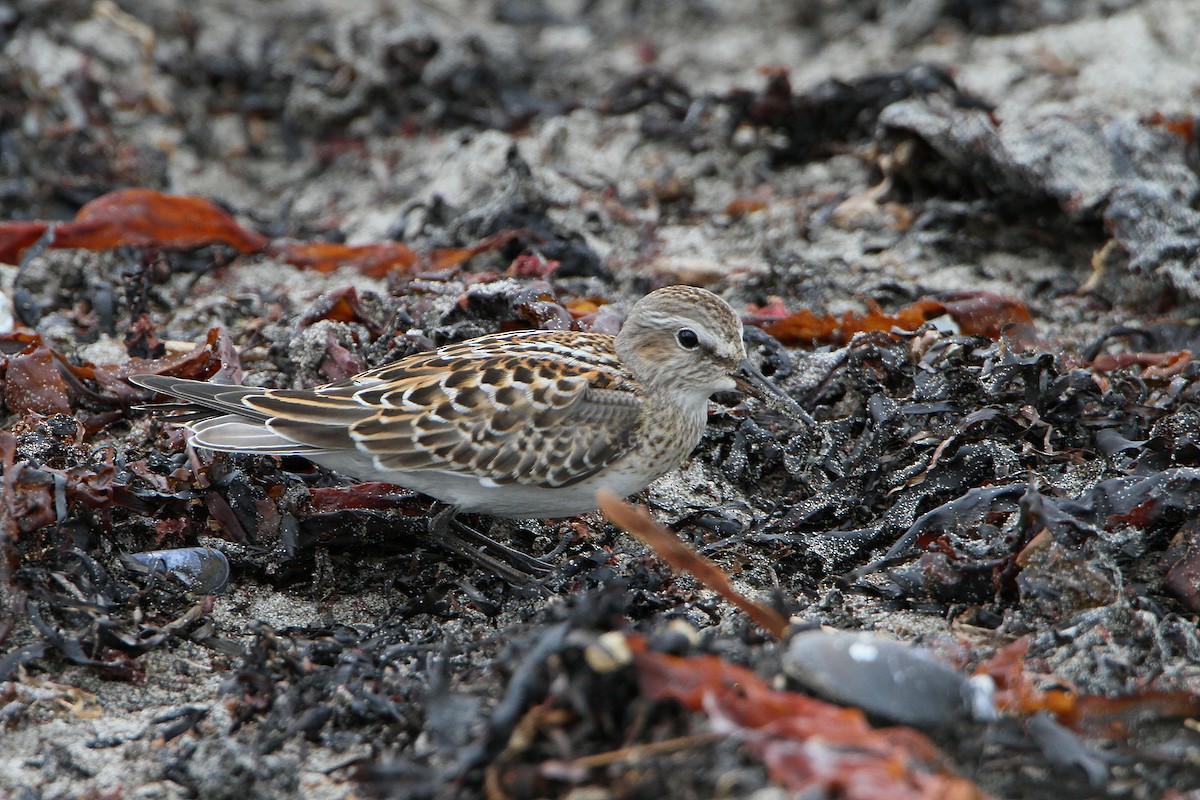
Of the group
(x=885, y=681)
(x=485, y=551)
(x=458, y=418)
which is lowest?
(x=485, y=551)

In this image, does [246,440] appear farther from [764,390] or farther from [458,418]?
[764,390]

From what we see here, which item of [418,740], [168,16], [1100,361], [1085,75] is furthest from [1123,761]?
[168,16]

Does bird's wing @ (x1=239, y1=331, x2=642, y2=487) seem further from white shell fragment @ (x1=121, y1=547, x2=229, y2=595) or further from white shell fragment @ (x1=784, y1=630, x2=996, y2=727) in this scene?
white shell fragment @ (x1=784, y1=630, x2=996, y2=727)

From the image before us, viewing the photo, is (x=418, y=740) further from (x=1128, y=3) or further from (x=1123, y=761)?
(x=1128, y=3)

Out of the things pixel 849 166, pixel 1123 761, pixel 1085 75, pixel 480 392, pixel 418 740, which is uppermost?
pixel 1085 75

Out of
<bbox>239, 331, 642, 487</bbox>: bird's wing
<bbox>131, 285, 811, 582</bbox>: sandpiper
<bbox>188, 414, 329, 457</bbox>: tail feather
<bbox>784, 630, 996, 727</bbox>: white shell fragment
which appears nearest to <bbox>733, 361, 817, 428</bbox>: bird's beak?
<bbox>131, 285, 811, 582</bbox>: sandpiper

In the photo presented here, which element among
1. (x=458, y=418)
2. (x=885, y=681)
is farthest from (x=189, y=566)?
Answer: (x=885, y=681)
